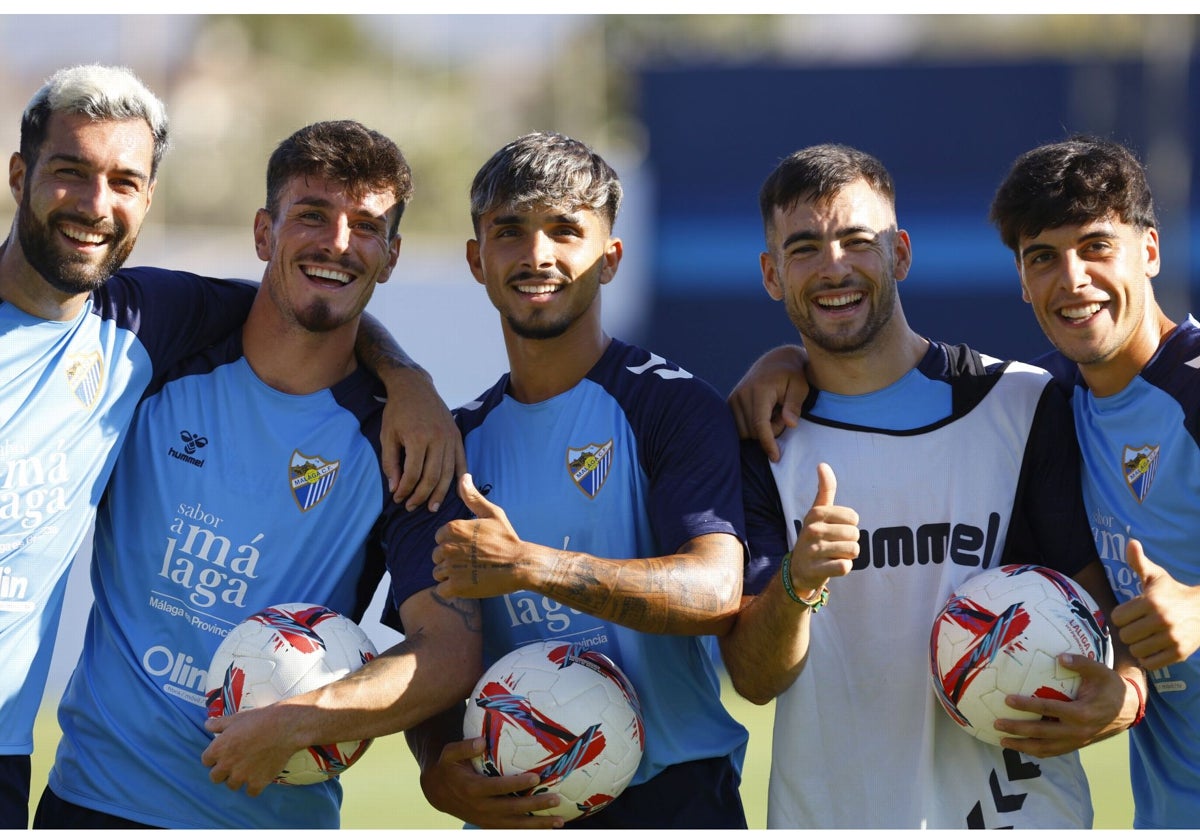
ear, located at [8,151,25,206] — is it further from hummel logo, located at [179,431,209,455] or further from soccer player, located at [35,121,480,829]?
hummel logo, located at [179,431,209,455]

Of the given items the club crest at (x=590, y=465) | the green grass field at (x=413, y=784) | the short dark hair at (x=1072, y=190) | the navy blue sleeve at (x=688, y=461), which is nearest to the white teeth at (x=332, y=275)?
the club crest at (x=590, y=465)

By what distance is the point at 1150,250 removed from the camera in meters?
5.22

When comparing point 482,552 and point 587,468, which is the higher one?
point 587,468

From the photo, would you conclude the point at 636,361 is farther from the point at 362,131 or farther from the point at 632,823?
the point at 632,823

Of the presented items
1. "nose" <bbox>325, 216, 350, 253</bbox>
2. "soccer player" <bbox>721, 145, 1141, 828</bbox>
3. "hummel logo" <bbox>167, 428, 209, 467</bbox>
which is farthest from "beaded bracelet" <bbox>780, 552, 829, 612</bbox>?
"hummel logo" <bbox>167, 428, 209, 467</bbox>

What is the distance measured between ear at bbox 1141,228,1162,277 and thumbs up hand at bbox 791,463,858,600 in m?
1.60

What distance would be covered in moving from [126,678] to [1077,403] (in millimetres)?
3626

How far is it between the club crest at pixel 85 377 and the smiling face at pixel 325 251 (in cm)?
70

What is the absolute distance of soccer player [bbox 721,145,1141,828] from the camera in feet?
16.1

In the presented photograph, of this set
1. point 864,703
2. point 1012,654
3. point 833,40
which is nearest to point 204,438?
point 864,703

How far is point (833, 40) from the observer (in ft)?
68.5

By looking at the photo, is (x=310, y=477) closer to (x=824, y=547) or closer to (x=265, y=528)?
(x=265, y=528)

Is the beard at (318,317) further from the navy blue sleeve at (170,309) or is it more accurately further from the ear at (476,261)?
the ear at (476,261)

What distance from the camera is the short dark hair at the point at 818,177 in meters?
5.27
